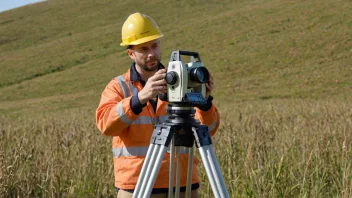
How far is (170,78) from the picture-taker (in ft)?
8.46

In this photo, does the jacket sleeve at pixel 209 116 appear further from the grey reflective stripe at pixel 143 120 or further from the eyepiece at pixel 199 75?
the eyepiece at pixel 199 75

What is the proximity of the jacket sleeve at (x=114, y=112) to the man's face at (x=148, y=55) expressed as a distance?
19 cm

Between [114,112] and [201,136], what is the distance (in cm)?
57

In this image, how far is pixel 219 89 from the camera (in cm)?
2384

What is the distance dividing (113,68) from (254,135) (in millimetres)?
26517

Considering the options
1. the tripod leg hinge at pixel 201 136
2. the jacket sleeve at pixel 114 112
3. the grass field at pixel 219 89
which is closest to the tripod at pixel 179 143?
the tripod leg hinge at pixel 201 136

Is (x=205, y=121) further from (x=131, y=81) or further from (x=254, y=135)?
(x=254, y=135)

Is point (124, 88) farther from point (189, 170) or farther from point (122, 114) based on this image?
point (189, 170)

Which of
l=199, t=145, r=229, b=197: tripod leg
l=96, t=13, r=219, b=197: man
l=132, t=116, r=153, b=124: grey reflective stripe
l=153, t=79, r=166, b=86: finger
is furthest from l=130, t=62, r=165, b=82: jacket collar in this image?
l=199, t=145, r=229, b=197: tripod leg

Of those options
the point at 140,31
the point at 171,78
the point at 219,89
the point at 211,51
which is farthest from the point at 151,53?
the point at 211,51

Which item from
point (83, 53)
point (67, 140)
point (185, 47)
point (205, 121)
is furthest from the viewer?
point (83, 53)

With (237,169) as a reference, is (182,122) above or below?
above

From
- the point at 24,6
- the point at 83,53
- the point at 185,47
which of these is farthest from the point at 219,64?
the point at 24,6

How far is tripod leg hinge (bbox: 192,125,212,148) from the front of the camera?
2.61 meters
